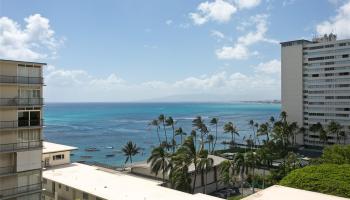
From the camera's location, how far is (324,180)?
140 ft

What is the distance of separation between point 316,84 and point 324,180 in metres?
82.7

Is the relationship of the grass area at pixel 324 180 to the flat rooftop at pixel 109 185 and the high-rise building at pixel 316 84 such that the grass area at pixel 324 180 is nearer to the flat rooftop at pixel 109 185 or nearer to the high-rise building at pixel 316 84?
the flat rooftop at pixel 109 185

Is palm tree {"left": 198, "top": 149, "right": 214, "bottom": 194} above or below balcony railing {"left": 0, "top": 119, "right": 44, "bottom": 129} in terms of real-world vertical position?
below

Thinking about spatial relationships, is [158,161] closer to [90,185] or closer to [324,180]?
[90,185]

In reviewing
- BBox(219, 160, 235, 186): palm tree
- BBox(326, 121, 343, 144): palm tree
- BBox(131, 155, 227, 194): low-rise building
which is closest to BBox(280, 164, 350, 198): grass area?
BBox(219, 160, 235, 186): palm tree

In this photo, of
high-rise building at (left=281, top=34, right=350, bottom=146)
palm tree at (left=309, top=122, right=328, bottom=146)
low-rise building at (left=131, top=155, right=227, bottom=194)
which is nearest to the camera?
low-rise building at (left=131, top=155, right=227, bottom=194)

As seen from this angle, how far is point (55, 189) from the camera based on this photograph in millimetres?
42500

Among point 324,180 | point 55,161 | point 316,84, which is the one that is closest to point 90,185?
point 55,161

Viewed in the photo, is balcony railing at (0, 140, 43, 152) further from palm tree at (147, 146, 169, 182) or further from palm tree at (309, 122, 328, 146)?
palm tree at (309, 122, 328, 146)

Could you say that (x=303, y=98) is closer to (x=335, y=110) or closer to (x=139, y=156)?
(x=335, y=110)

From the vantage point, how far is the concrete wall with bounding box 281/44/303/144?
400 feet

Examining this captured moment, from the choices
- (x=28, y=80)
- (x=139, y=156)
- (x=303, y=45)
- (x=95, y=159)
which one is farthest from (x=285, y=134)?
(x=28, y=80)

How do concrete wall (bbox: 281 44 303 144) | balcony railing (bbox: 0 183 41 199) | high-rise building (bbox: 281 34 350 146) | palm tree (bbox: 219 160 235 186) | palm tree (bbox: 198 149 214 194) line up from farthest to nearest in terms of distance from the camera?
concrete wall (bbox: 281 44 303 144)
high-rise building (bbox: 281 34 350 146)
palm tree (bbox: 219 160 235 186)
palm tree (bbox: 198 149 214 194)
balcony railing (bbox: 0 183 41 199)

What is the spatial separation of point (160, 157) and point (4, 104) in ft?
89.4
